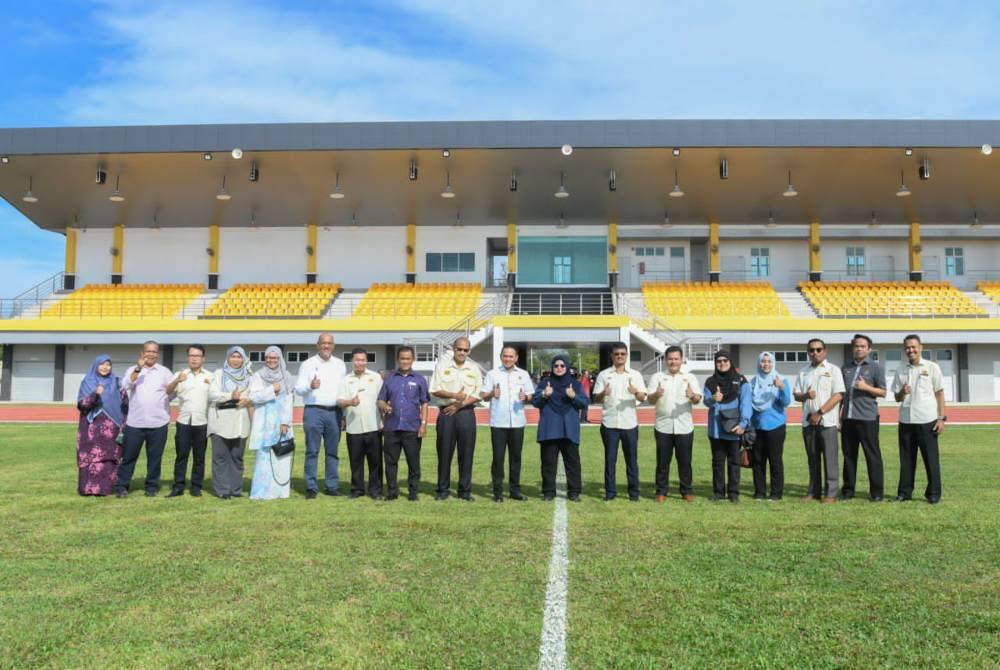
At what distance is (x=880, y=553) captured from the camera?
5.37 meters

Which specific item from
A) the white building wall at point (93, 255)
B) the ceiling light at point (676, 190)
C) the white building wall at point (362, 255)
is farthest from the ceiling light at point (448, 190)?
the white building wall at point (93, 255)

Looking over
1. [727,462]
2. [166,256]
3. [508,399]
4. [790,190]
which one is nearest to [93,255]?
[166,256]

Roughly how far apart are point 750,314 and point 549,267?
28.4ft

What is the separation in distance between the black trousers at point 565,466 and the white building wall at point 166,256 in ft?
91.4

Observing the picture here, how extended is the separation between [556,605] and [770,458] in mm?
4625

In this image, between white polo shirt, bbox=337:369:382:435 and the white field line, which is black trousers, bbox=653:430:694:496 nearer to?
the white field line

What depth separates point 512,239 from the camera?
3130cm

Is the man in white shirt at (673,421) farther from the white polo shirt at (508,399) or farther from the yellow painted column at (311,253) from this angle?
the yellow painted column at (311,253)

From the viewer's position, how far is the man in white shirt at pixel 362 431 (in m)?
7.90

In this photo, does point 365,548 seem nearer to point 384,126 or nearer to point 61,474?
point 61,474

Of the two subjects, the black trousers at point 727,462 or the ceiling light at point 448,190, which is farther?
the ceiling light at point 448,190

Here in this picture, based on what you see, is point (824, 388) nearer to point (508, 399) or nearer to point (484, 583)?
point (508, 399)

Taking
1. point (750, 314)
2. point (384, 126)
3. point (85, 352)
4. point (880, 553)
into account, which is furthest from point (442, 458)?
point (85, 352)

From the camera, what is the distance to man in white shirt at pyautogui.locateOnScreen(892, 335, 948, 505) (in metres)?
7.63
